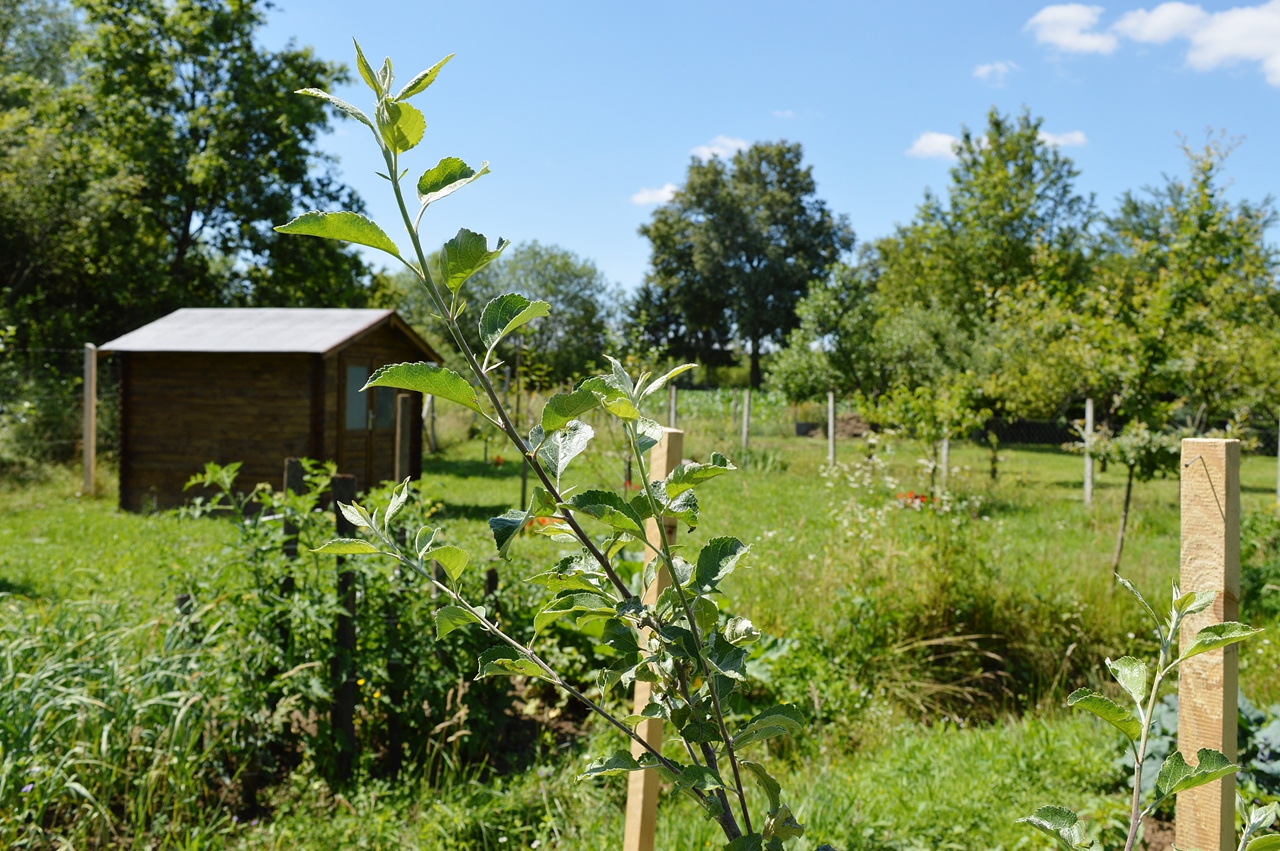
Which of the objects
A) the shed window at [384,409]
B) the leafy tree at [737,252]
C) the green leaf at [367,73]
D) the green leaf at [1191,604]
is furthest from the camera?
the leafy tree at [737,252]

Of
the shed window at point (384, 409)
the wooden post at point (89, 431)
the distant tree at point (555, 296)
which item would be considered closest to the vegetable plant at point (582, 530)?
the shed window at point (384, 409)

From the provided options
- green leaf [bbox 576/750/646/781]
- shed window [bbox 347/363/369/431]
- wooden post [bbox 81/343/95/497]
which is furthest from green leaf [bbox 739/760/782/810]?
wooden post [bbox 81/343/95/497]

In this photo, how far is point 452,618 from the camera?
83 centimetres

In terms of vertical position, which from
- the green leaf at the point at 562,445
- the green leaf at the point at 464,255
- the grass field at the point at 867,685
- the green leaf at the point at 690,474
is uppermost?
the green leaf at the point at 464,255

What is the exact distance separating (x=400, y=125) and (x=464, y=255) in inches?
4.3

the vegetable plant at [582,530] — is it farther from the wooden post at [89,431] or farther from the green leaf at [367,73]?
the wooden post at [89,431]

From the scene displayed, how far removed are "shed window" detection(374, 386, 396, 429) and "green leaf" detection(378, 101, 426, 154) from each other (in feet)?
35.8

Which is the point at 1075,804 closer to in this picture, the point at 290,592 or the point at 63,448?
the point at 290,592

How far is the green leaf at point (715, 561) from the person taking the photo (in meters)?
0.83

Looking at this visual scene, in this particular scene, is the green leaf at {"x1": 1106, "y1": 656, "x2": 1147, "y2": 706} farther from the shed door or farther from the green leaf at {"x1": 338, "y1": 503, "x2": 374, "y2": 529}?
the shed door

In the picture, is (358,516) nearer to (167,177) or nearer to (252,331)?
(252,331)

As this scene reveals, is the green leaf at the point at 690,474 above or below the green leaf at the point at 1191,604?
above

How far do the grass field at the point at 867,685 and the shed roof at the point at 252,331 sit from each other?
Result: 7.73 ft

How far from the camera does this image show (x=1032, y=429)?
23.7 m
